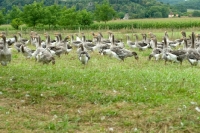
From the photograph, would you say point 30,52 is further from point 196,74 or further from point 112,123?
point 112,123

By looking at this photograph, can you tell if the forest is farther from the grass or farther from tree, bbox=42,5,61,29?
the grass

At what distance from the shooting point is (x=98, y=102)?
993 centimetres

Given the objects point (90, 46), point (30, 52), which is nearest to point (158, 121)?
point (30, 52)

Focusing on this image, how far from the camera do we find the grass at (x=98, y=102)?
8102 mm

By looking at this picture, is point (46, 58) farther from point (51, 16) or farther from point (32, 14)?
point (51, 16)

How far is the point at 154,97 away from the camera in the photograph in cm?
1030

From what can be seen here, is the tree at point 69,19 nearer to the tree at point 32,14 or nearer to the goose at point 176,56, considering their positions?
the tree at point 32,14

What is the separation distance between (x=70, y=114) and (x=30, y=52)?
1372 cm

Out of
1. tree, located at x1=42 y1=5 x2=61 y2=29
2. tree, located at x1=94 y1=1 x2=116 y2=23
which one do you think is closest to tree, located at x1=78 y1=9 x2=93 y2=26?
tree, located at x1=42 y1=5 x2=61 y2=29

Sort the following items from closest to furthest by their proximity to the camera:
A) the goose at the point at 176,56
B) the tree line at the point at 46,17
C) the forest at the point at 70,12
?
the goose at the point at 176,56, the tree line at the point at 46,17, the forest at the point at 70,12

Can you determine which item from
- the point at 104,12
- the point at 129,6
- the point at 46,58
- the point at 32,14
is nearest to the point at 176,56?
the point at 46,58

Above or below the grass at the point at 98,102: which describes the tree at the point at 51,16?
above

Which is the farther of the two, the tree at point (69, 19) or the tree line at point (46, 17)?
the tree at point (69, 19)

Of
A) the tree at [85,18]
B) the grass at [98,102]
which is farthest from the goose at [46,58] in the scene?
the tree at [85,18]
